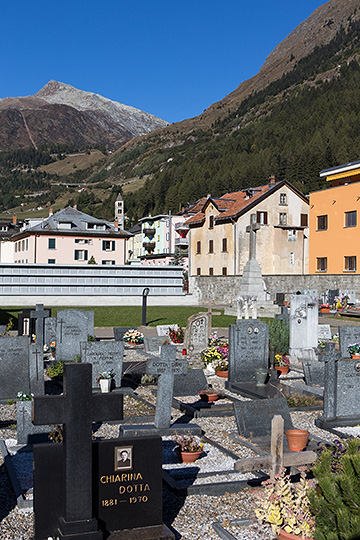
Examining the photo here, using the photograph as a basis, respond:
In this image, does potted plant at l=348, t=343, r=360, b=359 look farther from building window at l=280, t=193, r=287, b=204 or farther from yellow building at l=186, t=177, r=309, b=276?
building window at l=280, t=193, r=287, b=204

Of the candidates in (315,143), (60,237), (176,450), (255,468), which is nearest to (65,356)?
(176,450)

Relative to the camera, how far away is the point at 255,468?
7.83 metres

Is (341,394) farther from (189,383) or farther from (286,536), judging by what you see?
(286,536)

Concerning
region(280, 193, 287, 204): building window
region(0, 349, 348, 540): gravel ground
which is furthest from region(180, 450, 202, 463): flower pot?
region(280, 193, 287, 204): building window

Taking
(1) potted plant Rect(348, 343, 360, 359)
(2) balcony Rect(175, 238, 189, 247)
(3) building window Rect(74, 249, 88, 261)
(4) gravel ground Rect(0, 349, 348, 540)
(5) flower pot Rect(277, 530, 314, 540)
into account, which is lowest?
(4) gravel ground Rect(0, 349, 348, 540)

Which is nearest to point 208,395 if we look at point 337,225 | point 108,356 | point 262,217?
point 108,356

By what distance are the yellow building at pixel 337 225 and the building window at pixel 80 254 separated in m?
33.3

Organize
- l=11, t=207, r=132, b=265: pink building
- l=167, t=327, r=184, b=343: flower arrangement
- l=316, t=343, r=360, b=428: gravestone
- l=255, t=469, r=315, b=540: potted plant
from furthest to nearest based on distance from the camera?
l=11, t=207, r=132, b=265: pink building, l=167, t=327, r=184, b=343: flower arrangement, l=316, t=343, r=360, b=428: gravestone, l=255, t=469, r=315, b=540: potted plant

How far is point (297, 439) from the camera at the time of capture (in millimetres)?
9633

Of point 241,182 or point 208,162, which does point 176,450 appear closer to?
point 241,182

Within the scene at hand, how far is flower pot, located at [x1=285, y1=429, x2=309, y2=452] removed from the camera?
9.62 metres

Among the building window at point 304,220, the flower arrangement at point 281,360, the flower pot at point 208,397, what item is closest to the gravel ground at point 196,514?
the flower pot at point 208,397

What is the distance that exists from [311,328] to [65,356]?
26.2 ft

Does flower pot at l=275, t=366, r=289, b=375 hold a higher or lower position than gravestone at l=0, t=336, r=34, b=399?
lower
